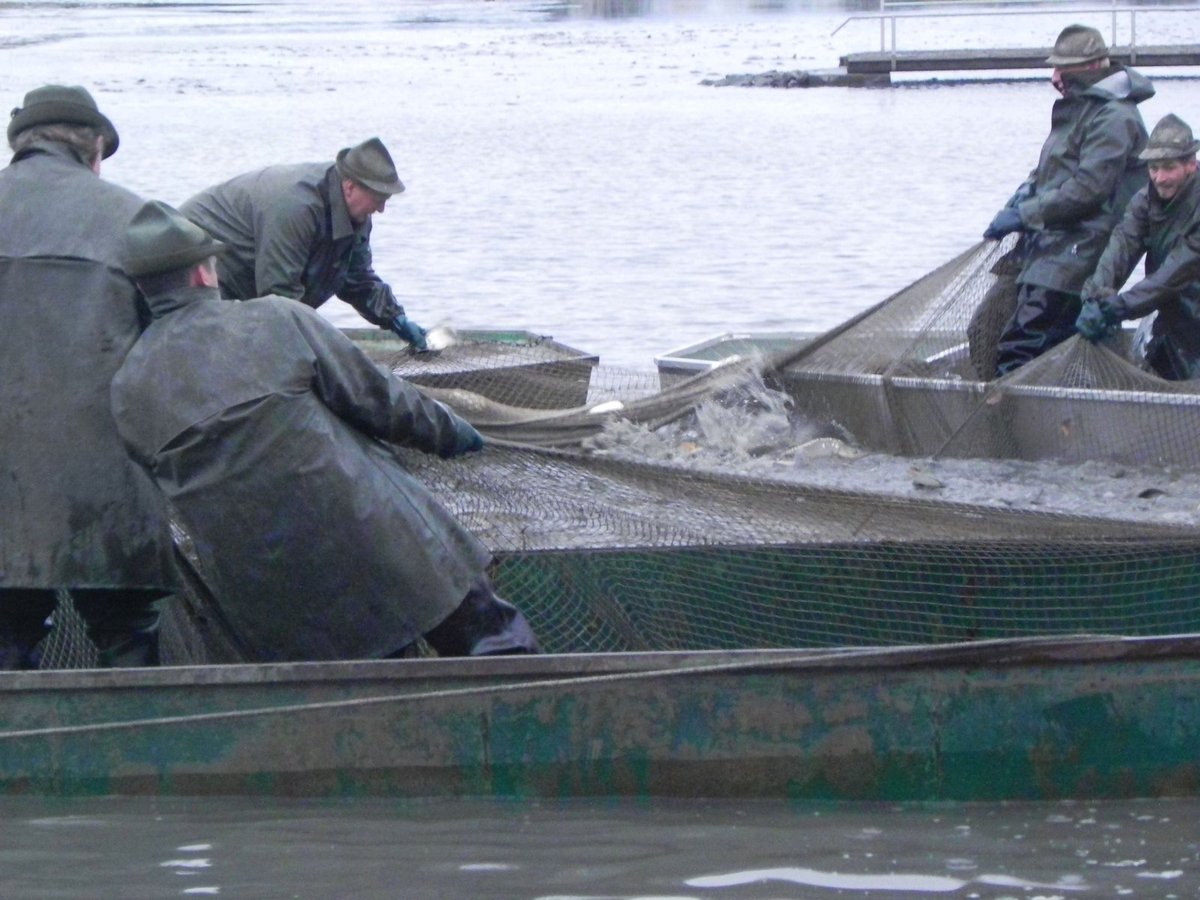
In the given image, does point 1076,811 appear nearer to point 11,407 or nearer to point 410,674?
point 410,674

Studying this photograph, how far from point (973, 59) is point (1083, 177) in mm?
25660

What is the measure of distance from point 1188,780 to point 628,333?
329 inches

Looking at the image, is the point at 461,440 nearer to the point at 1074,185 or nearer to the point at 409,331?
the point at 409,331

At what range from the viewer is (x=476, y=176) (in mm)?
22156

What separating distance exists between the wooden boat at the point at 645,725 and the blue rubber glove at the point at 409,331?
313 centimetres


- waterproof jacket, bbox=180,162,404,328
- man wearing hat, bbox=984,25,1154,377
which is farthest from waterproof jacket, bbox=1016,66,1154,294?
waterproof jacket, bbox=180,162,404,328

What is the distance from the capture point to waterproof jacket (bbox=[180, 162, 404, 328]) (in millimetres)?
6203

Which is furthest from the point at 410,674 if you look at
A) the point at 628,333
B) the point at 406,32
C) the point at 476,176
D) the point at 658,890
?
the point at 406,32

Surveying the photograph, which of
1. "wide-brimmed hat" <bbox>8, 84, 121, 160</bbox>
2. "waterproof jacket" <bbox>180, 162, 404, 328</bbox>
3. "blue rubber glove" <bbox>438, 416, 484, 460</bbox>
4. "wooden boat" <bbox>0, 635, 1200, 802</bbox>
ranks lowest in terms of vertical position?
"wooden boat" <bbox>0, 635, 1200, 802</bbox>

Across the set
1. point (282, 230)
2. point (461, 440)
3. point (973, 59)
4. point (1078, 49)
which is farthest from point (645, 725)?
point (973, 59)

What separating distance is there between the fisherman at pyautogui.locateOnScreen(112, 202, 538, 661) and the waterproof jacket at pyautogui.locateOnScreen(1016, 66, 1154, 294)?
396 cm

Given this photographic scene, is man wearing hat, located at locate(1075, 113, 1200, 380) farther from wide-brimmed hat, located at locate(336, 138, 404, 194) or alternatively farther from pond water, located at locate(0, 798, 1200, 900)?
pond water, located at locate(0, 798, 1200, 900)

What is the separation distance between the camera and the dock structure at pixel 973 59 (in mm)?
30422

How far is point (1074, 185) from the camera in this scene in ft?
25.3
